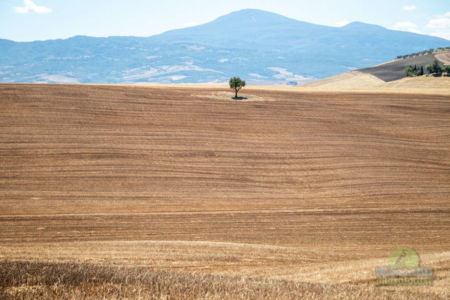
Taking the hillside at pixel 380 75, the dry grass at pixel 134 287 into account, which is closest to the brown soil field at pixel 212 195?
the dry grass at pixel 134 287

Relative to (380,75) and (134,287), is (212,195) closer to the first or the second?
(134,287)

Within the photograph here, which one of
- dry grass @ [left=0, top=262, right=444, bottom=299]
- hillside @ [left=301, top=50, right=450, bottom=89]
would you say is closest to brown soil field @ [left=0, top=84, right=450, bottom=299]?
dry grass @ [left=0, top=262, right=444, bottom=299]

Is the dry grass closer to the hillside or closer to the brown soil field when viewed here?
the brown soil field

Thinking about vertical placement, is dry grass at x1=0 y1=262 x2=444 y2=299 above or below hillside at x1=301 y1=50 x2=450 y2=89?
below

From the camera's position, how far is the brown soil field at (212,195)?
1126 cm

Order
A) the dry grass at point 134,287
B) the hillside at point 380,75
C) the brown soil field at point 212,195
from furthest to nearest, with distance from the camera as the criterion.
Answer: the hillside at point 380,75 → the brown soil field at point 212,195 → the dry grass at point 134,287

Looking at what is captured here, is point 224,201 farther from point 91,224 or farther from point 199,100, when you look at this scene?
point 199,100

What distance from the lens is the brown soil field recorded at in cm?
1126

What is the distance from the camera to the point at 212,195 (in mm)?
32406

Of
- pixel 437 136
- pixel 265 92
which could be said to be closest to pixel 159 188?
pixel 437 136

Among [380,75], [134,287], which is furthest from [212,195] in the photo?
[380,75]

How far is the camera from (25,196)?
29.8 meters

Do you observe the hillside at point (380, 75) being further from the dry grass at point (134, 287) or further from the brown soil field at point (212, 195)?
the dry grass at point (134, 287)

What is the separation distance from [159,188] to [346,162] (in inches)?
692
